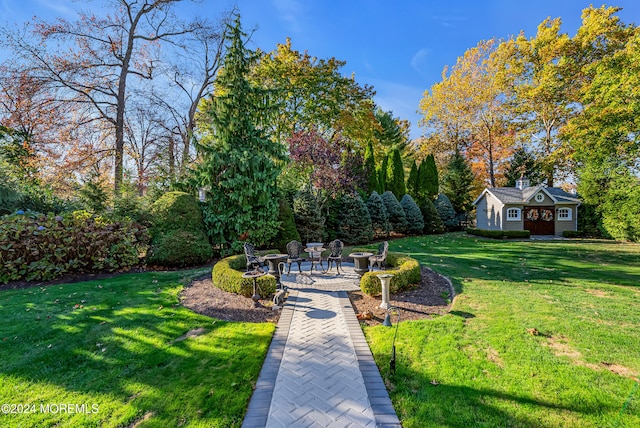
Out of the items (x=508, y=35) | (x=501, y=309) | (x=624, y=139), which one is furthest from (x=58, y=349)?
(x=508, y=35)

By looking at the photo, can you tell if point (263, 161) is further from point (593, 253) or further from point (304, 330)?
point (593, 253)

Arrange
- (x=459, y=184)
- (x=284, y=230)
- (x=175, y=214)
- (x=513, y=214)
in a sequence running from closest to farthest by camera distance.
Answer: (x=175, y=214), (x=284, y=230), (x=513, y=214), (x=459, y=184)

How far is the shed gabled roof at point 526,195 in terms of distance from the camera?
20.9 metres

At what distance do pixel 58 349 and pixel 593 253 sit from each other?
2033 cm

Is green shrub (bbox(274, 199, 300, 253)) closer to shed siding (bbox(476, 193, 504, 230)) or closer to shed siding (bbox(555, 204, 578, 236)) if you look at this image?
shed siding (bbox(476, 193, 504, 230))

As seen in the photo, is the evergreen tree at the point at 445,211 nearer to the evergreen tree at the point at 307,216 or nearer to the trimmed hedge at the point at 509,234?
the trimmed hedge at the point at 509,234

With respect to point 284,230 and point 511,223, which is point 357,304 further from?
point 511,223

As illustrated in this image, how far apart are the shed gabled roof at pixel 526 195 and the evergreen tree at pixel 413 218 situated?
645 centimetres

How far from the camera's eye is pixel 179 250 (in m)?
10.2

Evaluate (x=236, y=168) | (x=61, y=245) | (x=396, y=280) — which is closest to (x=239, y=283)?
(x=396, y=280)

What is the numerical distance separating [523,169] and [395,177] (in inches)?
524

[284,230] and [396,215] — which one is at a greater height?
[396,215]

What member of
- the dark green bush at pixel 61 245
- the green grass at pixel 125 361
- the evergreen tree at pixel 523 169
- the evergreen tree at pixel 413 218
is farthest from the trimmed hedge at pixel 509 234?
the dark green bush at pixel 61 245

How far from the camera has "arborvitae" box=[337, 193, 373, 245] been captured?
16.8 metres
